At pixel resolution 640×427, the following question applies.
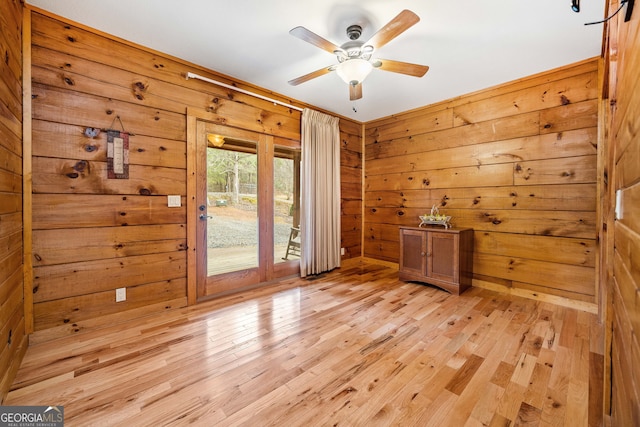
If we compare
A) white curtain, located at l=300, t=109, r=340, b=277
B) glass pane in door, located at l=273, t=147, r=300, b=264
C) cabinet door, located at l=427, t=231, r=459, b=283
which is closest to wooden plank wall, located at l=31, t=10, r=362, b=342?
glass pane in door, located at l=273, t=147, r=300, b=264

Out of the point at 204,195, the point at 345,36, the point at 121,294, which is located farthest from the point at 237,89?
the point at 121,294

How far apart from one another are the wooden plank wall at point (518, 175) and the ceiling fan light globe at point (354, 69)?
6.30ft

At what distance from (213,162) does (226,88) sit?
2.79 ft

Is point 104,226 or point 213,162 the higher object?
point 213,162

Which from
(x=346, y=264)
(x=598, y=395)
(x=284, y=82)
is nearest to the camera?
(x=598, y=395)

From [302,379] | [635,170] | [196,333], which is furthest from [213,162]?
[635,170]

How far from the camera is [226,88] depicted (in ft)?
9.72

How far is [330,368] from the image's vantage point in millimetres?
1729

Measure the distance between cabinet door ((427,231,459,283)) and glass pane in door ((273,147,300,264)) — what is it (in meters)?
1.74

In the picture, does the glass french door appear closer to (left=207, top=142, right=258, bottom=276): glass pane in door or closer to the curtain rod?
(left=207, top=142, right=258, bottom=276): glass pane in door

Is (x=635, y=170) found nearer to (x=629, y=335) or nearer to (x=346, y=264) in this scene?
(x=629, y=335)

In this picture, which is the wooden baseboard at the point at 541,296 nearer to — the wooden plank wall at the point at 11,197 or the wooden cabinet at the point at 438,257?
the wooden cabinet at the point at 438,257

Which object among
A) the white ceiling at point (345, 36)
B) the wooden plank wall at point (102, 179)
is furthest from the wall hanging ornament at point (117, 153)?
the white ceiling at point (345, 36)

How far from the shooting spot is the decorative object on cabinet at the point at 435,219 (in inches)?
133
